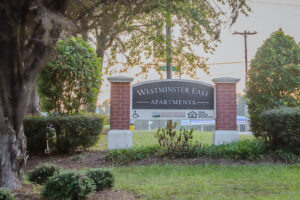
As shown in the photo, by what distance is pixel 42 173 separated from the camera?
17.2ft

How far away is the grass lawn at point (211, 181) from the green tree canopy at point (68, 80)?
3114mm

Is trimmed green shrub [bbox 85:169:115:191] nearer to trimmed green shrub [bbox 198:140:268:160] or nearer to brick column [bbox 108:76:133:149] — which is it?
trimmed green shrub [bbox 198:140:268:160]

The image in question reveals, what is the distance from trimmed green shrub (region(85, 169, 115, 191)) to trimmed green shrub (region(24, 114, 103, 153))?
4.01 m

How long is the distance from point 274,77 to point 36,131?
23.6 feet

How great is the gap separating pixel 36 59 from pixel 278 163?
235 inches

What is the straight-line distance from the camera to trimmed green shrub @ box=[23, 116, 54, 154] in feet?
28.9

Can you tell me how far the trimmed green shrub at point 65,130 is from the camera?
28.6 feet

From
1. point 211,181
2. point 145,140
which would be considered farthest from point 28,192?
point 145,140

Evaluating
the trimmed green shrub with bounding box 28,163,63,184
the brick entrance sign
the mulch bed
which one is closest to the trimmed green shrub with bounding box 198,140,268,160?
the mulch bed

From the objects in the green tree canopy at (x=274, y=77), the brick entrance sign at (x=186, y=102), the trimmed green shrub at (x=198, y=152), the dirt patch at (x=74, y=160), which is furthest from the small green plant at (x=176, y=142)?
the green tree canopy at (x=274, y=77)

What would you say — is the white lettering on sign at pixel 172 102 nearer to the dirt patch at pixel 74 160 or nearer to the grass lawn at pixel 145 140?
the grass lawn at pixel 145 140

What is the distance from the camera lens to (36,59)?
5082 millimetres

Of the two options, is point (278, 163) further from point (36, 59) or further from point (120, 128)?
point (36, 59)

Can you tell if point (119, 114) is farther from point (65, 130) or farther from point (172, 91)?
point (172, 91)
